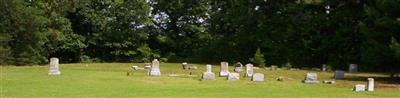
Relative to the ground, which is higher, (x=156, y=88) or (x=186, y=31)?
(x=186, y=31)

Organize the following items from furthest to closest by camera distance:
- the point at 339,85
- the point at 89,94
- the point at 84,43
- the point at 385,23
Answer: the point at 84,43 → the point at 385,23 → the point at 339,85 → the point at 89,94

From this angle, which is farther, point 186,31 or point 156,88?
point 186,31

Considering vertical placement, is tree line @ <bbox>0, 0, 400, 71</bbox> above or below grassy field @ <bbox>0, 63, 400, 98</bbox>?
above

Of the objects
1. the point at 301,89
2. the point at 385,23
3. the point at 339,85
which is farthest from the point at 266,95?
the point at 385,23

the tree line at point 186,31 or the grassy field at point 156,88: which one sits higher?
the tree line at point 186,31

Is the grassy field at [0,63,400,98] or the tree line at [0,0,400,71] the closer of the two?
the grassy field at [0,63,400,98]

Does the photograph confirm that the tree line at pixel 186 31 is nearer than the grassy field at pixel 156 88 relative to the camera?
No

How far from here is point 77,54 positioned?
61.2 m

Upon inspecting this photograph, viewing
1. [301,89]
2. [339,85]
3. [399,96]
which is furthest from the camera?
[339,85]

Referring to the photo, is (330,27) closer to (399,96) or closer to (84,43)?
(84,43)

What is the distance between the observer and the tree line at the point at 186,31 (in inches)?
2056

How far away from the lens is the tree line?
52.2 meters

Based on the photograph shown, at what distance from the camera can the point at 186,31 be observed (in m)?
65.4

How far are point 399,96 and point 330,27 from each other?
28.4 metres
